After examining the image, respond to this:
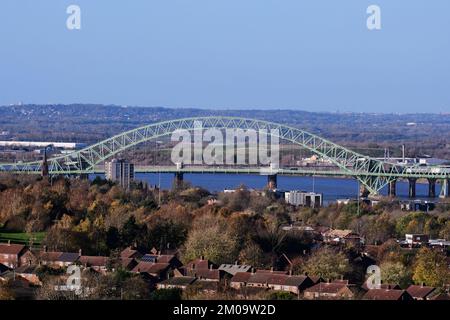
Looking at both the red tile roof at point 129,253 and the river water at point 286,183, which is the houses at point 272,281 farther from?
the river water at point 286,183

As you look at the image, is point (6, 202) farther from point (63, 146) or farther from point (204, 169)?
point (63, 146)

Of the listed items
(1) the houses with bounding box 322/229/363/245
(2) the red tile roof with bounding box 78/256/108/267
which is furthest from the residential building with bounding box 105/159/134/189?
(2) the red tile roof with bounding box 78/256/108/267

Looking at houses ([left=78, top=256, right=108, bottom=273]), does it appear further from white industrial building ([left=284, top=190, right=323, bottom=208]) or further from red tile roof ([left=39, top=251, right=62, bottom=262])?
white industrial building ([left=284, top=190, right=323, bottom=208])

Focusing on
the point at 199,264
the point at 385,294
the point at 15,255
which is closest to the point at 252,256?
the point at 199,264

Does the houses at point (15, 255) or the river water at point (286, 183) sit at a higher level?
the houses at point (15, 255)

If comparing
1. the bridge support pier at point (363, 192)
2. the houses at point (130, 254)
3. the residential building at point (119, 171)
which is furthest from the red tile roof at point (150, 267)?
the residential building at point (119, 171)

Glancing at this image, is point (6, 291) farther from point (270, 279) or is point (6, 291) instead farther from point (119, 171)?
point (119, 171)
